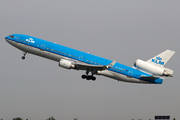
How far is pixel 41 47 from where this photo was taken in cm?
6353

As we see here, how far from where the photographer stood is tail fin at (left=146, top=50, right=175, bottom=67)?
66188 millimetres

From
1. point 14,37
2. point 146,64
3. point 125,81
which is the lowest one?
point 125,81

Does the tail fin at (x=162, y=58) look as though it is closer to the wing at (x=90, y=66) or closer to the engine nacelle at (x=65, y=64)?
the wing at (x=90, y=66)

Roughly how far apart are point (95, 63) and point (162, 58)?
52.1 feet

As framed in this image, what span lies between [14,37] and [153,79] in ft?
108

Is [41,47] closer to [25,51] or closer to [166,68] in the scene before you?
[25,51]

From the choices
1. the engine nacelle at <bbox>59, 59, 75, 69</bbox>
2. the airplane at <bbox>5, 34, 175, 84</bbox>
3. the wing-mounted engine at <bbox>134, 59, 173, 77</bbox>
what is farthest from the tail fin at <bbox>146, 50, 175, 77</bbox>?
the engine nacelle at <bbox>59, 59, 75, 69</bbox>

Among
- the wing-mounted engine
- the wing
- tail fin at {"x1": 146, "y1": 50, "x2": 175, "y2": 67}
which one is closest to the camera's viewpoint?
the wing

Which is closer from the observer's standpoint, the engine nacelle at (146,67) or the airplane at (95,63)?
the airplane at (95,63)

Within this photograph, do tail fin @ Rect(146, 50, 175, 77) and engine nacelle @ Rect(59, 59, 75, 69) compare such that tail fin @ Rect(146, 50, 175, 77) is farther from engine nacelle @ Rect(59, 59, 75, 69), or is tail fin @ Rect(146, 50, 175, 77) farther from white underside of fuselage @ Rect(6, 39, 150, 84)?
engine nacelle @ Rect(59, 59, 75, 69)

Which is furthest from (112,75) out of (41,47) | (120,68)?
(41,47)

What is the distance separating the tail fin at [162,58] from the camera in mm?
66188

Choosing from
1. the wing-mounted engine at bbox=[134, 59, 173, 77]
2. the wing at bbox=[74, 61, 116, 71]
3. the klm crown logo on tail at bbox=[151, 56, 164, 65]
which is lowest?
the wing at bbox=[74, 61, 116, 71]

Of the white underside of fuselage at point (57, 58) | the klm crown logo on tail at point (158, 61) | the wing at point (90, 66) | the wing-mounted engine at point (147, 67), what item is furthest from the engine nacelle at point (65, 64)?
the klm crown logo on tail at point (158, 61)
